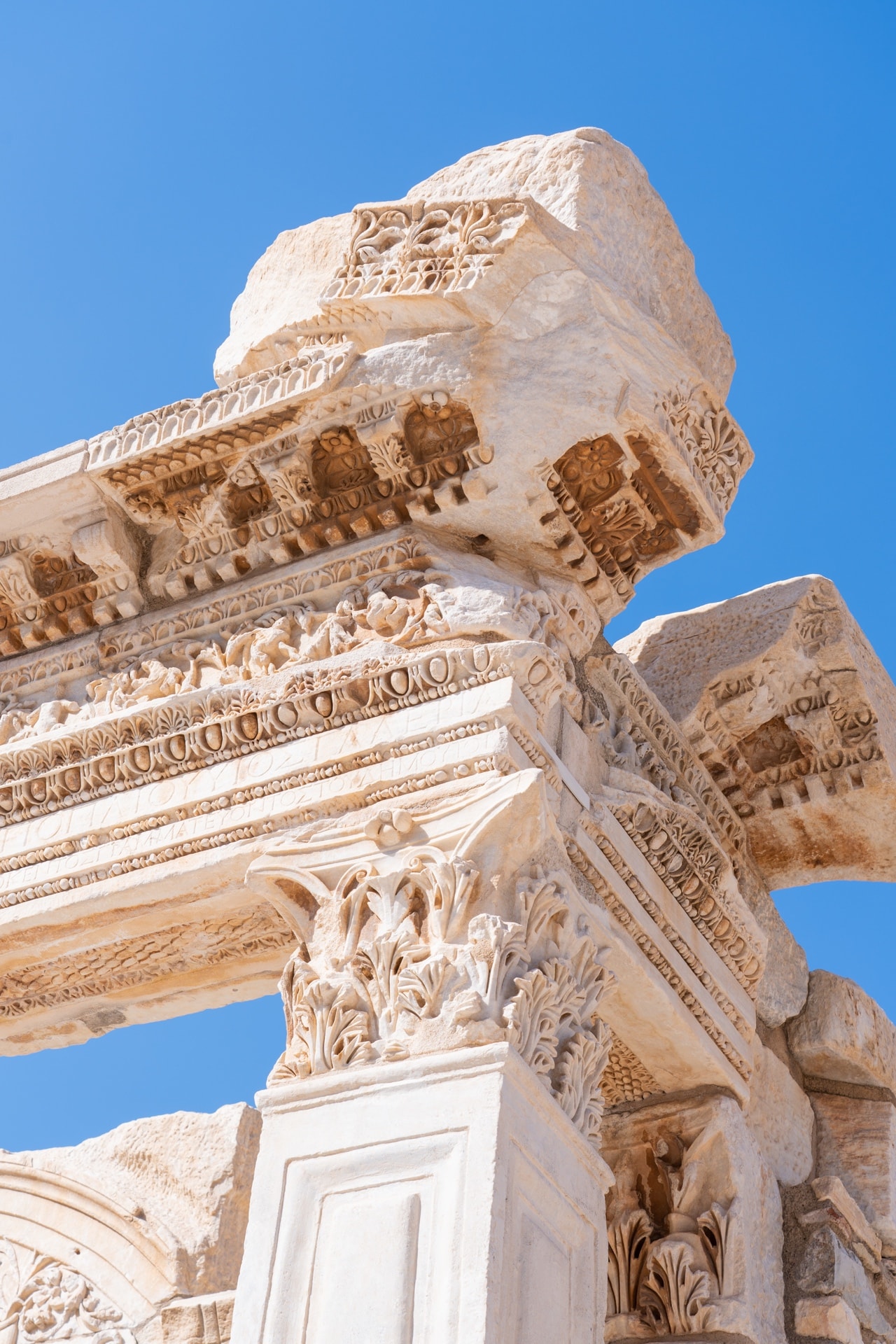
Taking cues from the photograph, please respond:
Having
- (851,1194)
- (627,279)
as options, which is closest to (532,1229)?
(851,1194)

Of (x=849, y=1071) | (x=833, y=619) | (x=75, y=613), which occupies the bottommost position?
(x=849, y=1071)

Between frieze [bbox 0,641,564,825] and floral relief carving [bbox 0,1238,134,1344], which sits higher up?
frieze [bbox 0,641,564,825]

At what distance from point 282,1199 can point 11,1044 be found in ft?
6.72

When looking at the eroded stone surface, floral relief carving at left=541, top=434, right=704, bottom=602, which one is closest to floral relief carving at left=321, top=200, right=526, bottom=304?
floral relief carving at left=541, top=434, right=704, bottom=602

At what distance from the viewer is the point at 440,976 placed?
3.92 meters

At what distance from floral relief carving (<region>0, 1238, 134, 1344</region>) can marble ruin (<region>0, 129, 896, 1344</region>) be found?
0.04 feet

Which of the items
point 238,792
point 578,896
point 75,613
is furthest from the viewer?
point 75,613

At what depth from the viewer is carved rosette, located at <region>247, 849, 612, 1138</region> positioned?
3.90 metres

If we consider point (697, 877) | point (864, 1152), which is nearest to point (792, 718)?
point (697, 877)

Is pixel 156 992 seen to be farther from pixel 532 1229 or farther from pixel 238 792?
pixel 532 1229

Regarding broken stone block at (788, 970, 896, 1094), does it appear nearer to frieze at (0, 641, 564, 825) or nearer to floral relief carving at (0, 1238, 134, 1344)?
frieze at (0, 641, 564, 825)

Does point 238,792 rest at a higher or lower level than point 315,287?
lower

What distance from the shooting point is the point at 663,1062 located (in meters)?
5.22

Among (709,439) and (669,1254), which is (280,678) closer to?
(709,439)
